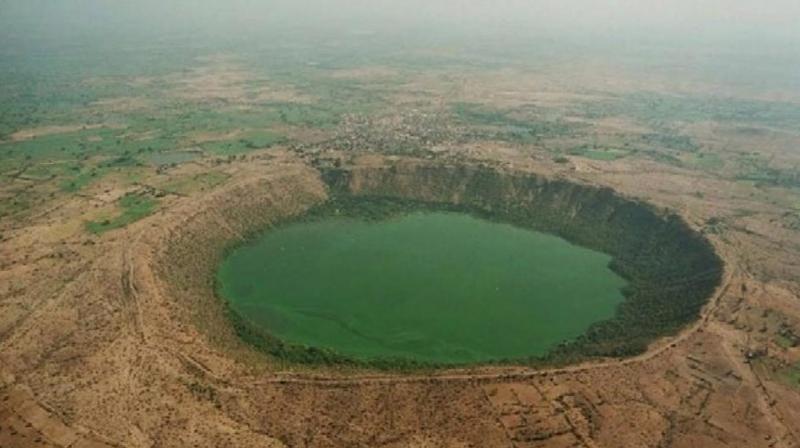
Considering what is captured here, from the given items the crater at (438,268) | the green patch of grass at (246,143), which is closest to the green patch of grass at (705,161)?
the crater at (438,268)

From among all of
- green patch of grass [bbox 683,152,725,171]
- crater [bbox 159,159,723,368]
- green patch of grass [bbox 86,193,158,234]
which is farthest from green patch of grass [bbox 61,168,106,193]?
green patch of grass [bbox 683,152,725,171]

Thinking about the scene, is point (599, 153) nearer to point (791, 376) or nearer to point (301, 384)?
point (791, 376)

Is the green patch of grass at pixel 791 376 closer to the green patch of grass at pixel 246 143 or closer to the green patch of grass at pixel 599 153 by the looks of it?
the green patch of grass at pixel 599 153

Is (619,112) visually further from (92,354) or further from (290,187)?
(92,354)

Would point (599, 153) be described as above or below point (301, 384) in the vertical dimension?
above

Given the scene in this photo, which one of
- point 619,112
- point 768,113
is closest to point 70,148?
A: point 619,112

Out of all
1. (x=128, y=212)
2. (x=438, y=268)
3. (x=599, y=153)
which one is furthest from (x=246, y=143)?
(x=599, y=153)
